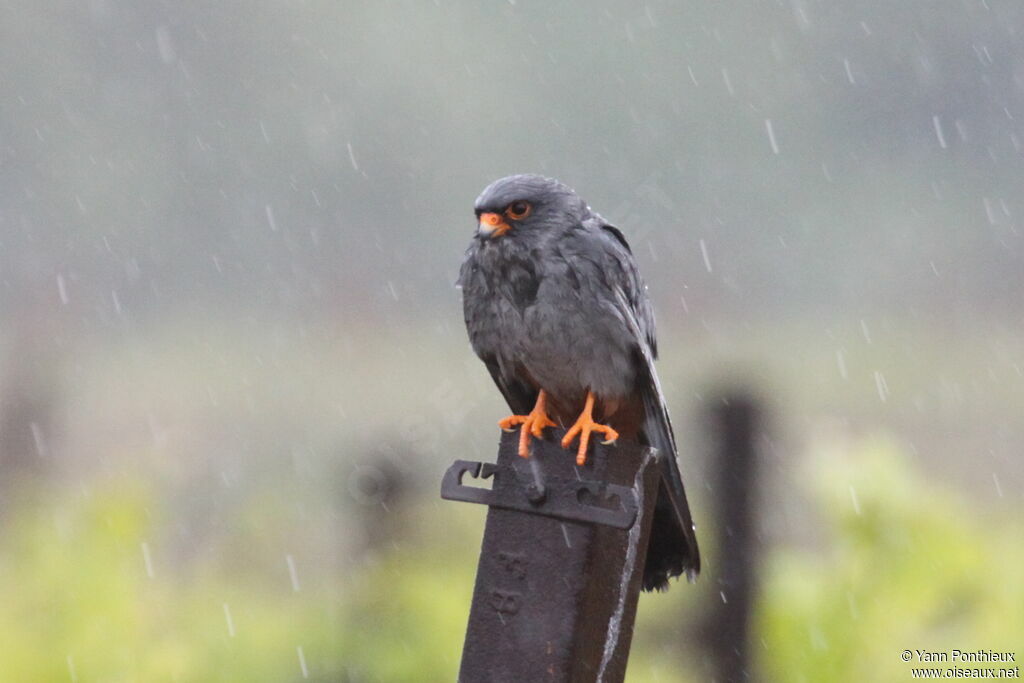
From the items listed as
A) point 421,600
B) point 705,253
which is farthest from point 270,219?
point 421,600

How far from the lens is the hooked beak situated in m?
3.13

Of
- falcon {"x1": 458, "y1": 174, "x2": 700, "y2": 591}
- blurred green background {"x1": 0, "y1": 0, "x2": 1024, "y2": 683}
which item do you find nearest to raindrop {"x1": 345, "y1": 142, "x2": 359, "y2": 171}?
blurred green background {"x1": 0, "y1": 0, "x2": 1024, "y2": 683}

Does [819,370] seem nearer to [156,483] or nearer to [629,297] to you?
[156,483]

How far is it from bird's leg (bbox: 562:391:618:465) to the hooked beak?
0.53 metres

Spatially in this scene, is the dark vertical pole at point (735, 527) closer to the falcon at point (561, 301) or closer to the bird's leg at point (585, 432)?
the falcon at point (561, 301)

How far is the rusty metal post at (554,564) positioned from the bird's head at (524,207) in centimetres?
94

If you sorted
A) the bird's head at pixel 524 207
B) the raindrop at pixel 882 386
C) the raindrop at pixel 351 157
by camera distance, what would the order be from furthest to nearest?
the raindrop at pixel 351 157 < the raindrop at pixel 882 386 < the bird's head at pixel 524 207

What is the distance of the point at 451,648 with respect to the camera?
5480 millimetres

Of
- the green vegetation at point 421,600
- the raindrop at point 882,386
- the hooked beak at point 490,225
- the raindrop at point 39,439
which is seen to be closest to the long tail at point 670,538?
the hooked beak at point 490,225

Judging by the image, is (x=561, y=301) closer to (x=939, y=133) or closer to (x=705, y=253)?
(x=705, y=253)

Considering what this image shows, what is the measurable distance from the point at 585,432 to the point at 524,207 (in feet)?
2.61

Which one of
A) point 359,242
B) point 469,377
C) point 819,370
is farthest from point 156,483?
point 359,242

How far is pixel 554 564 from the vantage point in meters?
2.27

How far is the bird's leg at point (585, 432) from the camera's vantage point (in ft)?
7.68
